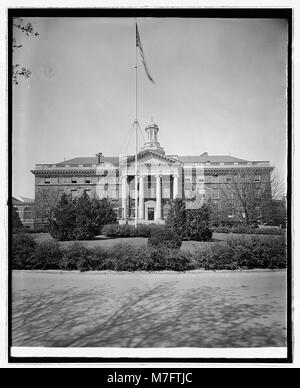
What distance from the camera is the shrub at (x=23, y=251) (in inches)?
175

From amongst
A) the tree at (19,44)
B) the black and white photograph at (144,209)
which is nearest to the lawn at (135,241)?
the black and white photograph at (144,209)

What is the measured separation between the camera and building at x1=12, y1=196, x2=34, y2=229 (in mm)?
4438

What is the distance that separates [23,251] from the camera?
14.8ft

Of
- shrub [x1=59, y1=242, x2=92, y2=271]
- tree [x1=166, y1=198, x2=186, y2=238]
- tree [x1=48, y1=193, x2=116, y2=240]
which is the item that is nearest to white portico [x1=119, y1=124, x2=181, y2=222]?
tree [x1=166, y1=198, x2=186, y2=238]

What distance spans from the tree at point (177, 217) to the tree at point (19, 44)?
3.35 metres

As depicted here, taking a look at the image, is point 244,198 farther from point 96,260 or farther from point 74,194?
point 74,194

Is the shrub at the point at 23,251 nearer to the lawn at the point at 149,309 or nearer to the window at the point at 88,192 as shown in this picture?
the lawn at the point at 149,309

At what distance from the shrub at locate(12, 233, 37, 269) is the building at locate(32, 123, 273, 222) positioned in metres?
0.70

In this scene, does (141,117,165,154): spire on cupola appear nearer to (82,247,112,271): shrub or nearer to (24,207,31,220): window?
(82,247,112,271): shrub

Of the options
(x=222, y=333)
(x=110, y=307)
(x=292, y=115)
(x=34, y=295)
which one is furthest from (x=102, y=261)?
(x=292, y=115)

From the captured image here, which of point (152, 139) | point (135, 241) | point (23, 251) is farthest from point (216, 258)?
point (23, 251)

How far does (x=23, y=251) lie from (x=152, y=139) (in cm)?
293

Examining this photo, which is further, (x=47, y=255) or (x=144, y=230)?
(x=144, y=230)
